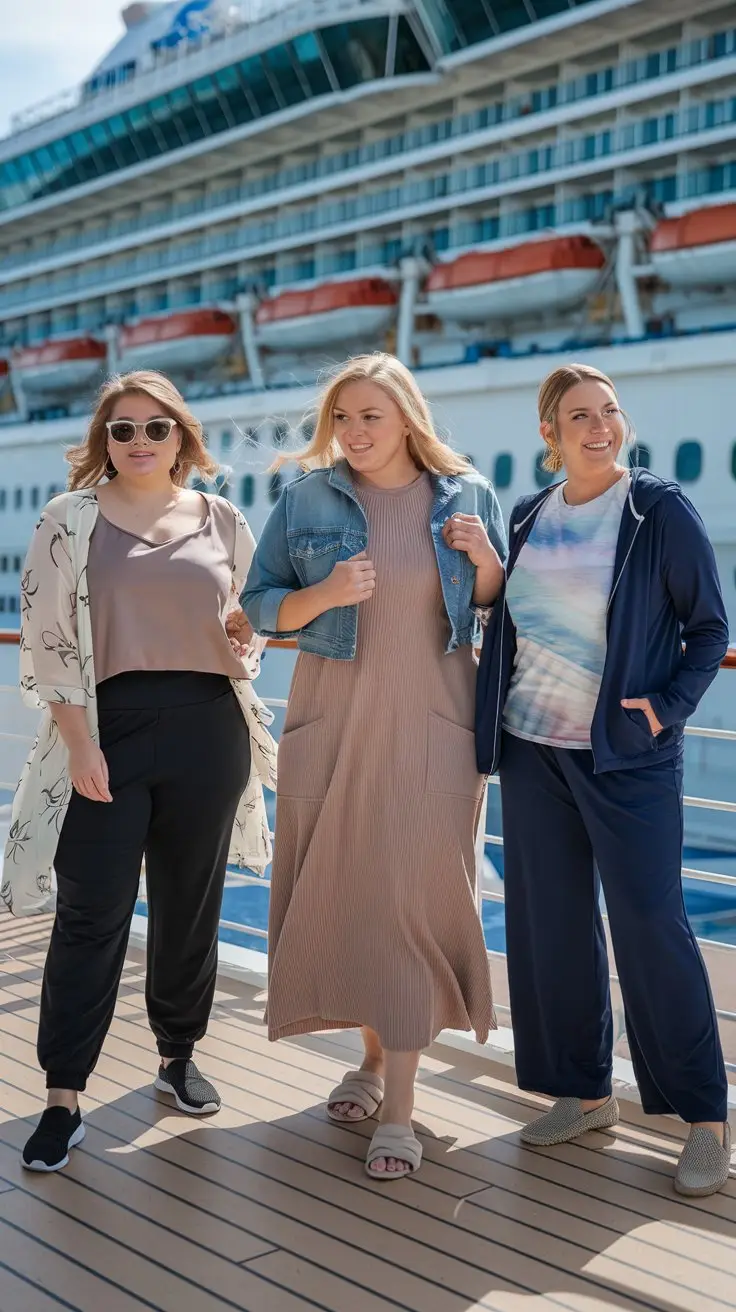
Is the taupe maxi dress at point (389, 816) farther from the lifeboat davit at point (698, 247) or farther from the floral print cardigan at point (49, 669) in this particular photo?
the lifeboat davit at point (698, 247)

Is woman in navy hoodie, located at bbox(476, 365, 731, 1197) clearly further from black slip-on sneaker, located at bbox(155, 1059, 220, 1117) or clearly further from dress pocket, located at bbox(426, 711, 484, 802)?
black slip-on sneaker, located at bbox(155, 1059, 220, 1117)

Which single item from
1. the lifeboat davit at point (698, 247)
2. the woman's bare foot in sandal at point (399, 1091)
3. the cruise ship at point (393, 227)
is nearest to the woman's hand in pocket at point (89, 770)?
Answer: the woman's bare foot in sandal at point (399, 1091)

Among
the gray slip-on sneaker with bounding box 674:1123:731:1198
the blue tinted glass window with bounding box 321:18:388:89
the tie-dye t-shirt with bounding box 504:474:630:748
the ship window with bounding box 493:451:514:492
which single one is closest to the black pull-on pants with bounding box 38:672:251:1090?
the tie-dye t-shirt with bounding box 504:474:630:748

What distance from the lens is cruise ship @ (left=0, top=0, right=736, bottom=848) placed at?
44.9 feet

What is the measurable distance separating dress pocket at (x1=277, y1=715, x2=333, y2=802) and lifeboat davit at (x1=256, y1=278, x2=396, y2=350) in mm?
16109

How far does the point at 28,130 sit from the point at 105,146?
3160 millimetres

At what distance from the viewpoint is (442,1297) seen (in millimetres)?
2098

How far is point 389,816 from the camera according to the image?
2586 mm

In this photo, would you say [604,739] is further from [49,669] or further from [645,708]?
[49,669]

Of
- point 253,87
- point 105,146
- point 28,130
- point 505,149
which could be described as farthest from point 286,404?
point 28,130

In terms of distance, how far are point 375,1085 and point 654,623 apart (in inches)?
48.1

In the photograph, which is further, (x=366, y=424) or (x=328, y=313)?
(x=328, y=313)

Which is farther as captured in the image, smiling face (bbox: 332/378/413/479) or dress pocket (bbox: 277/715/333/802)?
dress pocket (bbox: 277/715/333/802)

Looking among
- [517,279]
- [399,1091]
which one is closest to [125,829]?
[399,1091]
